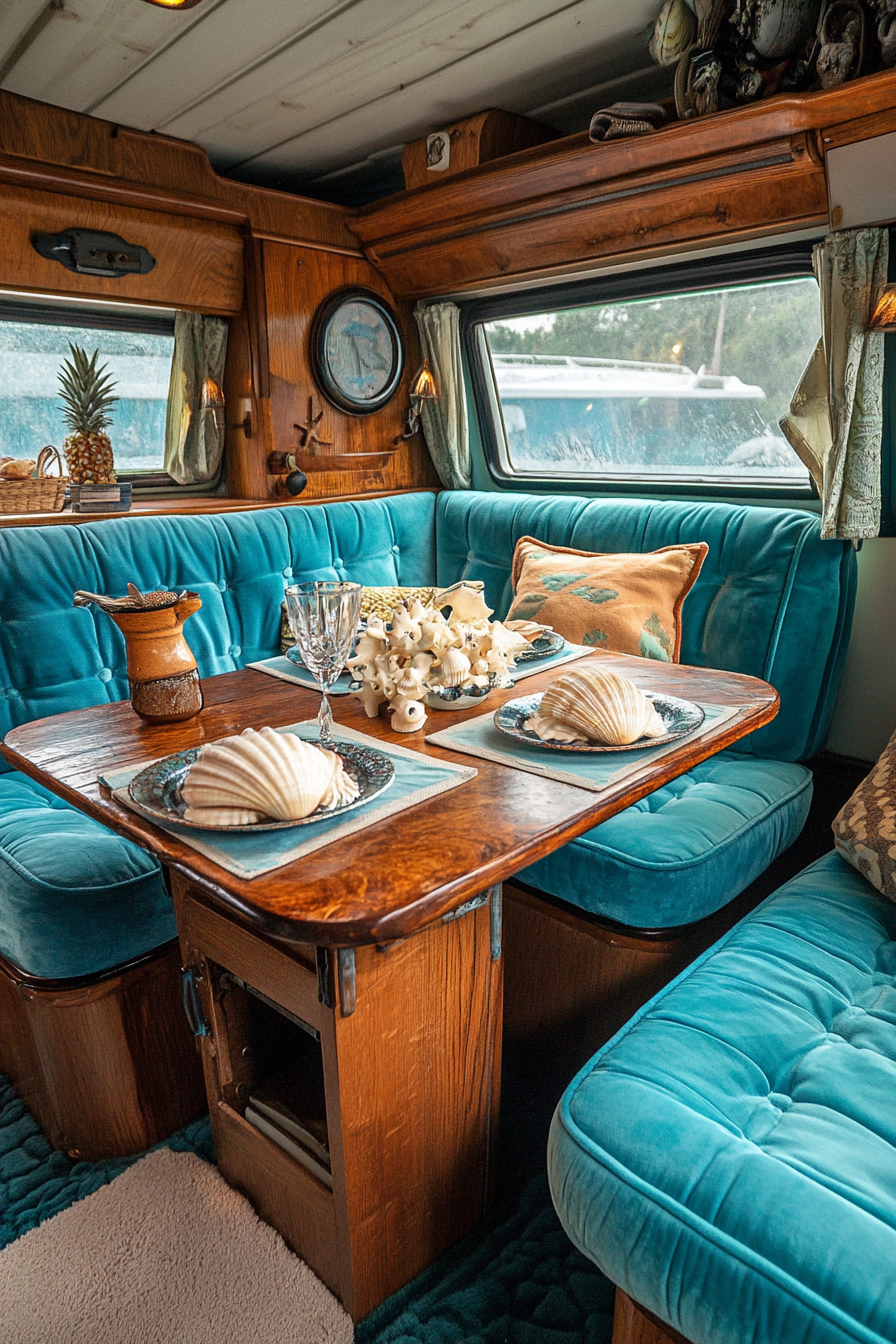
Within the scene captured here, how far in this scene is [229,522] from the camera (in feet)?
Answer: 8.86

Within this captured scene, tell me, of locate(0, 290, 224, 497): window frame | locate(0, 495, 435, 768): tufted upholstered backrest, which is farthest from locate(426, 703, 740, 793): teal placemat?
locate(0, 290, 224, 497): window frame

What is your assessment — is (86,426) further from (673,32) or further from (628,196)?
(673,32)

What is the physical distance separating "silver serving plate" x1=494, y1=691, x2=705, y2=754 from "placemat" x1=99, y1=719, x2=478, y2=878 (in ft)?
0.45

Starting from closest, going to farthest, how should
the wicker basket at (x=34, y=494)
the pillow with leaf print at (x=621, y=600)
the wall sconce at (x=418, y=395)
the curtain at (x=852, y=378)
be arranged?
the curtain at (x=852, y=378) → the pillow with leaf print at (x=621, y=600) → the wicker basket at (x=34, y=494) → the wall sconce at (x=418, y=395)

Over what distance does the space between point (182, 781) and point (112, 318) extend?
2.34 m

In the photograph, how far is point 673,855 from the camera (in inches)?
64.9

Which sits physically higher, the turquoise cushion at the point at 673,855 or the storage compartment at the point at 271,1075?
the turquoise cushion at the point at 673,855

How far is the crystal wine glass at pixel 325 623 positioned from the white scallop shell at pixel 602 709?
35 centimetres

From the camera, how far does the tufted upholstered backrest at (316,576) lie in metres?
2.24

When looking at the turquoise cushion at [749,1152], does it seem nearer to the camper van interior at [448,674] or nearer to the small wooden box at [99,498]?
the camper van interior at [448,674]

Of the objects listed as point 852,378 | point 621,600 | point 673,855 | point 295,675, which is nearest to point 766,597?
point 621,600

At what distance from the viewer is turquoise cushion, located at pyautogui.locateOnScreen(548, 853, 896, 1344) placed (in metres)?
0.85

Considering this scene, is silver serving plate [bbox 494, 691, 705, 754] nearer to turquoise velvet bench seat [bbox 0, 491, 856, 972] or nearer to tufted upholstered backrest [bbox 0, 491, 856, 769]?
turquoise velvet bench seat [bbox 0, 491, 856, 972]

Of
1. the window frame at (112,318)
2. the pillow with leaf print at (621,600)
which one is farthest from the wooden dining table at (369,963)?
the window frame at (112,318)
